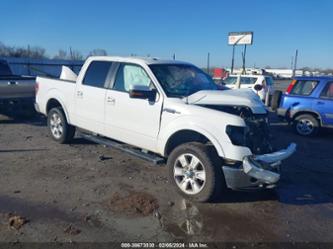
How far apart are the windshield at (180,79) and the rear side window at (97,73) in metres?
1.11

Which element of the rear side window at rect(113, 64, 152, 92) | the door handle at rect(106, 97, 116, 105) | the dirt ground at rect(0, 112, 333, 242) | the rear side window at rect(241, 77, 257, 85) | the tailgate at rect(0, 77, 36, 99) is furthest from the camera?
the rear side window at rect(241, 77, 257, 85)

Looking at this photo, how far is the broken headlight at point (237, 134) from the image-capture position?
4.60m

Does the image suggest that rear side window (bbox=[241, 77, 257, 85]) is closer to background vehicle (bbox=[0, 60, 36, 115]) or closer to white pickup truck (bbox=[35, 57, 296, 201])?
background vehicle (bbox=[0, 60, 36, 115])

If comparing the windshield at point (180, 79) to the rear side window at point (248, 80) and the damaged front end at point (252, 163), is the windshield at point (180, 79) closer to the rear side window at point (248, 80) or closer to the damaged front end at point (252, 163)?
the damaged front end at point (252, 163)

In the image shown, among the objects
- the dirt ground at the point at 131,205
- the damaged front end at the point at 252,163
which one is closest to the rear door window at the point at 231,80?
the dirt ground at the point at 131,205

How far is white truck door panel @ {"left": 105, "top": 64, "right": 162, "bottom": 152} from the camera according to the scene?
548 cm

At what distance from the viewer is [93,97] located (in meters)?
6.48

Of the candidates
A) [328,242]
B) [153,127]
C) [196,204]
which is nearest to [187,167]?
[196,204]

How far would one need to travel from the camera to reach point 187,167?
4.97m

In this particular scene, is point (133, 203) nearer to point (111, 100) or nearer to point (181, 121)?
point (181, 121)

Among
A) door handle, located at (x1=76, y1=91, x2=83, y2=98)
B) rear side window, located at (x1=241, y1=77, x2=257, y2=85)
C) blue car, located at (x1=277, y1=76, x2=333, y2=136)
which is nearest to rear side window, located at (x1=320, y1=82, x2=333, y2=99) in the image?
blue car, located at (x1=277, y1=76, x2=333, y2=136)

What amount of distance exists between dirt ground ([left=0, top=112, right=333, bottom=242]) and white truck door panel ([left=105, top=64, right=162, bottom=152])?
26.1 inches

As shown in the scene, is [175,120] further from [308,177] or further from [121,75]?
[308,177]

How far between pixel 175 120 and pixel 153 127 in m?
0.49
